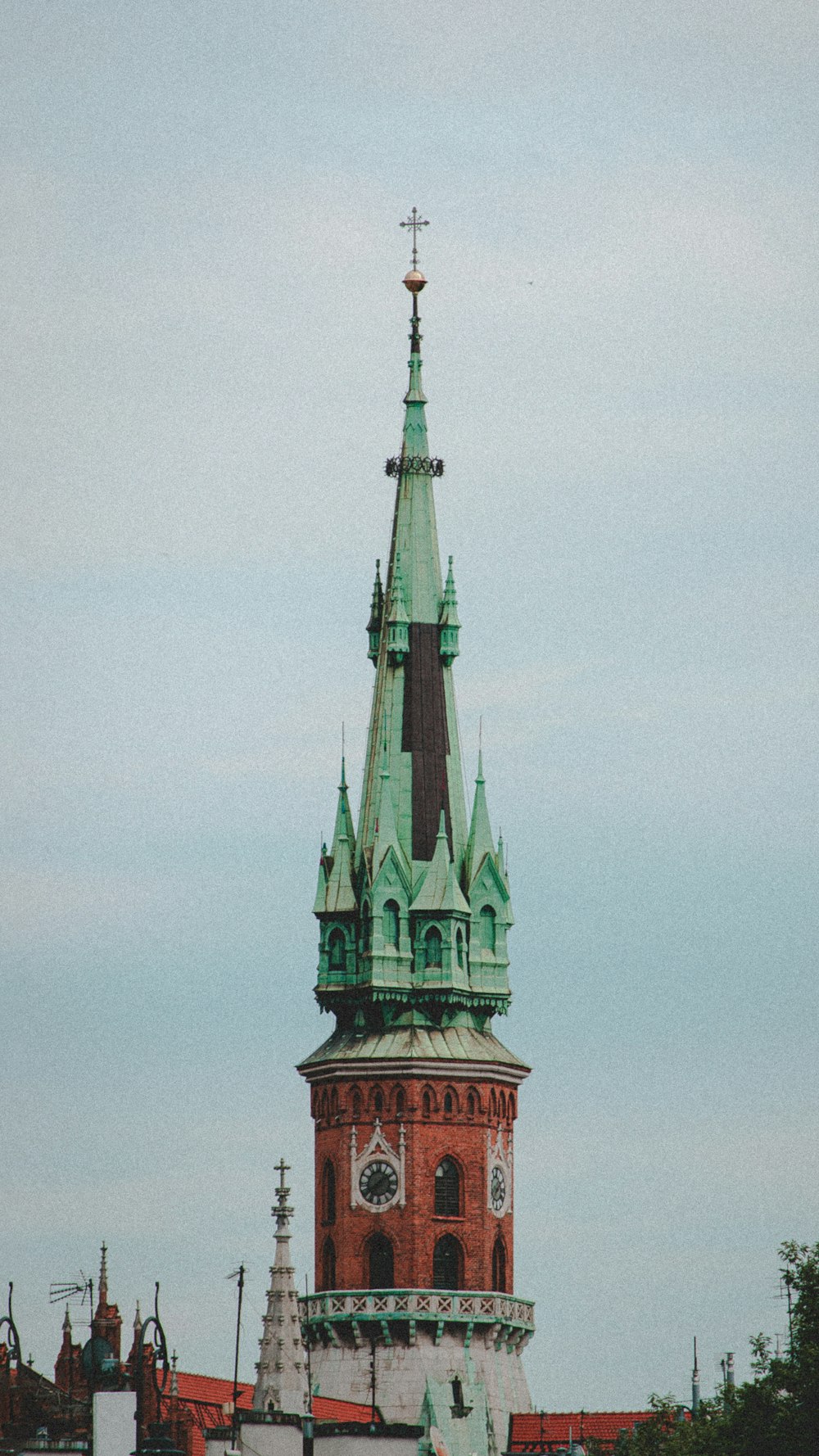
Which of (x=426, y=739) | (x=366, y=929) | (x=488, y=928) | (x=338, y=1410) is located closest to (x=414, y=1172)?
(x=366, y=929)

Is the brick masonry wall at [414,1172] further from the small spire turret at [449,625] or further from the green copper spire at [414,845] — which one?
the small spire turret at [449,625]

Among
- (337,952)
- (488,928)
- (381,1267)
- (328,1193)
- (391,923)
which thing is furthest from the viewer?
(488,928)

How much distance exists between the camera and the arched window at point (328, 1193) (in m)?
166

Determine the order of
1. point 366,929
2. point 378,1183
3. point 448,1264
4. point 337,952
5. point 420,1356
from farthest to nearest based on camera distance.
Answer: point 337,952
point 366,929
point 378,1183
point 448,1264
point 420,1356

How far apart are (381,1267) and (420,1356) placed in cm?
392

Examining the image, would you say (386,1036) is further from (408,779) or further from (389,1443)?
(389,1443)

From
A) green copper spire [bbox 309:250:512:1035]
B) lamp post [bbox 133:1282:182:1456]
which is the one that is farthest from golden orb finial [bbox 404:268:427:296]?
lamp post [bbox 133:1282:182:1456]

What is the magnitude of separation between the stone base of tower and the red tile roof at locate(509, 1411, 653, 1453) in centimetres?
107

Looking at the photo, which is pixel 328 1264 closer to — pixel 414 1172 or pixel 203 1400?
pixel 414 1172

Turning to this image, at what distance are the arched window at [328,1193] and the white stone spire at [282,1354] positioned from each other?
25286mm

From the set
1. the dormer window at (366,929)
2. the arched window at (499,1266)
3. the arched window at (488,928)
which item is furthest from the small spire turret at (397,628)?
the arched window at (499,1266)

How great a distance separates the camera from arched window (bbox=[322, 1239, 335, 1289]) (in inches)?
6476

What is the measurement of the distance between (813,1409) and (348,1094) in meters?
46.1

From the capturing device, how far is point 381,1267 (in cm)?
16362
